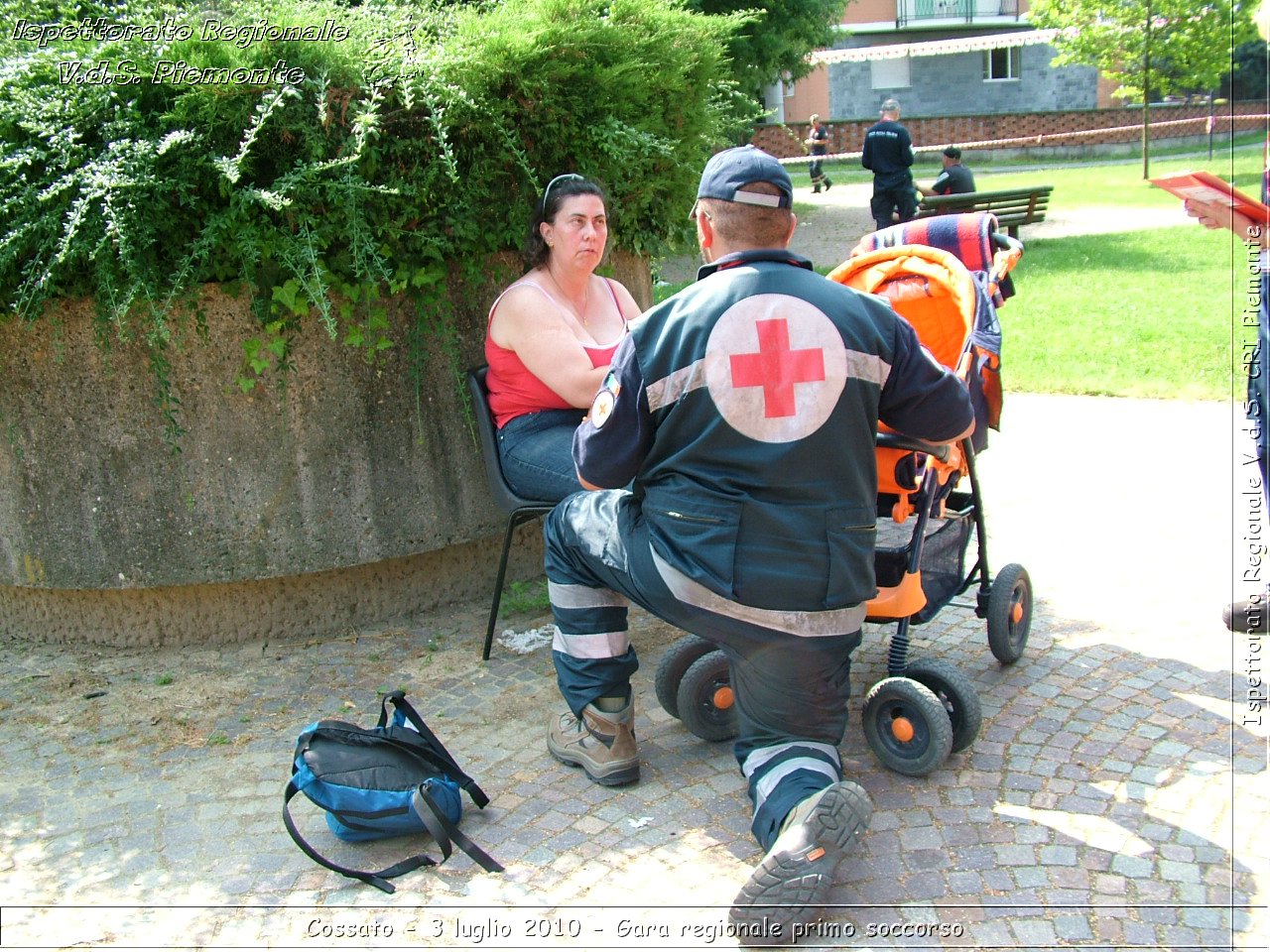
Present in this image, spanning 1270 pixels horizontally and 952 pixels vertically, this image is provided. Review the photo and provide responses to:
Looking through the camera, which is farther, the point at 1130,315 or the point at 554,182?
the point at 1130,315

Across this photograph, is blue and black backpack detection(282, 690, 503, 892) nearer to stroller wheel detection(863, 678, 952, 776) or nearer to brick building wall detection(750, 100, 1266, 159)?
stroller wheel detection(863, 678, 952, 776)

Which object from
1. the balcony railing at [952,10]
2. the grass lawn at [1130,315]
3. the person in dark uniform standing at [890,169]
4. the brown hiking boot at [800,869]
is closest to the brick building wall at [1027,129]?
the balcony railing at [952,10]

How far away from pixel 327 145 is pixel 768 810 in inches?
106

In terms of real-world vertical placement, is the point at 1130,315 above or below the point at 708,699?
above

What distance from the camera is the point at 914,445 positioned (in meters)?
3.37

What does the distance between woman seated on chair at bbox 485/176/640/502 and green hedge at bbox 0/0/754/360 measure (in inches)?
8.9

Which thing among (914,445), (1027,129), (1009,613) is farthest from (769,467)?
(1027,129)

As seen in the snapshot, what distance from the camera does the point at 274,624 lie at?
484cm

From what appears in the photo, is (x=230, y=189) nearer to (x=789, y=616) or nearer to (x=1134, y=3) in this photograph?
(x=789, y=616)

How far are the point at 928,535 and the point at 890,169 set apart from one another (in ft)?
37.3

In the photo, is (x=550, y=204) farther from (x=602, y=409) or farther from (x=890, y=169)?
(x=890, y=169)

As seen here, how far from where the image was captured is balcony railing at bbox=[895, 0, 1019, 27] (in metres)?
39.2

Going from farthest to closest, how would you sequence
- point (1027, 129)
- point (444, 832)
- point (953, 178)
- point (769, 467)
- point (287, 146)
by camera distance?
point (1027, 129), point (953, 178), point (287, 146), point (444, 832), point (769, 467)

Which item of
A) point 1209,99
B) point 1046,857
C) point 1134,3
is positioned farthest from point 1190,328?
point 1209,99
